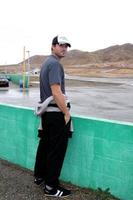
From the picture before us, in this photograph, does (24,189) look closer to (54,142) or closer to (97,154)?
(54,142)

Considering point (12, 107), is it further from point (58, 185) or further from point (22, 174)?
point (58, 185)

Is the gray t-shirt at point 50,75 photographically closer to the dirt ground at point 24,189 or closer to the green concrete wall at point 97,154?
the green concrete wall at point 97,154

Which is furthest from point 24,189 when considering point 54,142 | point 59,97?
point 59,97

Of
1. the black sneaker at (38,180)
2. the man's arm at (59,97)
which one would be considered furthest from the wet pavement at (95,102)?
the man's arm at (59,97)

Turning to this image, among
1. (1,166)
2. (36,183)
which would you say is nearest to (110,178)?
(36,183)

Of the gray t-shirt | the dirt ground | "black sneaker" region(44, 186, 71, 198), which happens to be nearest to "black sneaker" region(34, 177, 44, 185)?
the dirt ground

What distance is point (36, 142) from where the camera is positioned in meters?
5.37

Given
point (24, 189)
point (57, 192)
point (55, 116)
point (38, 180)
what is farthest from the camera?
point (38, 180)

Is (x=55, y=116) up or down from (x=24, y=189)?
up

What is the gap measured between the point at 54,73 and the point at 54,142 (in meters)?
0.81

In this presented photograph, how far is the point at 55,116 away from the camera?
4395mm

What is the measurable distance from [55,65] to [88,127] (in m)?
0.88

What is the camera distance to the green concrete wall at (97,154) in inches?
169

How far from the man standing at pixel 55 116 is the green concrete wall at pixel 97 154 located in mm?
291
